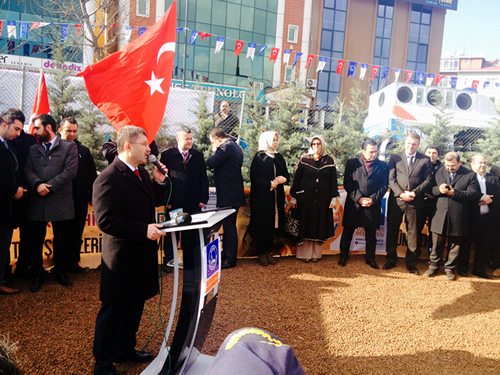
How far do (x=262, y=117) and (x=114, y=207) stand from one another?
6.96m

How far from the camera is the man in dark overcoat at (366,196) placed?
249 inches

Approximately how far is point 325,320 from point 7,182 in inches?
153

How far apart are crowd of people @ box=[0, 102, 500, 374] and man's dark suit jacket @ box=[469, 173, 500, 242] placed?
17mm

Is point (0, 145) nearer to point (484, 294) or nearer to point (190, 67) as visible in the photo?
point (484, 294)

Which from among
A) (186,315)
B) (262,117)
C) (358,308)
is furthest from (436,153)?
(186,315)

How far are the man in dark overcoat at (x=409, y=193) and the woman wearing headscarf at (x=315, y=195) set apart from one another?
958 millimetres

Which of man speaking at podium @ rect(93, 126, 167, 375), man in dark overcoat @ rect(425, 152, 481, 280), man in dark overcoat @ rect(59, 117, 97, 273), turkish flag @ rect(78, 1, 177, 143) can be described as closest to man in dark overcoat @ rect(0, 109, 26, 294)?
man in dark overcoat @ rect(59, 117, 97, 273)

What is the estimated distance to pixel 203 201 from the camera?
582cm

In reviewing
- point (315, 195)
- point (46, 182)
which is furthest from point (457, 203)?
point (46, 182)

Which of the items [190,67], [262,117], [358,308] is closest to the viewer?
[358,308]

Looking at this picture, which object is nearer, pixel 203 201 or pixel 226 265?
pixel 203 201

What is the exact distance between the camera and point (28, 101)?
9727 mm

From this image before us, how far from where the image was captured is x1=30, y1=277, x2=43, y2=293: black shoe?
15.3 feet

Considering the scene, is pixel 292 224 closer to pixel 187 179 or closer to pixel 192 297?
pixel 187 179
